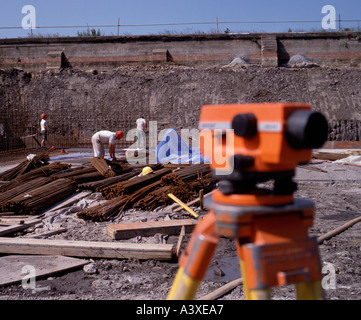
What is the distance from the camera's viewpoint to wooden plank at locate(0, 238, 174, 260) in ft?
15.3

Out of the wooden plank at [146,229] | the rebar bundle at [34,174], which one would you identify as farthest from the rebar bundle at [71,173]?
the wooden plank at [146,229]

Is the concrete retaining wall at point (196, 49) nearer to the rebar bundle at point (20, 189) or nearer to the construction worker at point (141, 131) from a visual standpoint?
the construction worker at point (141, 131)

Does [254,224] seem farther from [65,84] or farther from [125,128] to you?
[65,84]

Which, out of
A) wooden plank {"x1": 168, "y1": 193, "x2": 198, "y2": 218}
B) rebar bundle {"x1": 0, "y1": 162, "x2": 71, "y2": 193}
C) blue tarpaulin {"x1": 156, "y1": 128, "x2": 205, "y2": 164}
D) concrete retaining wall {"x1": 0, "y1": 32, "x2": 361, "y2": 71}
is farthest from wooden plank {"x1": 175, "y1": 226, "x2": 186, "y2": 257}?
concrete retaining wall {"x1": 0, "y1": 32, "x2": 361, "y2": 71}

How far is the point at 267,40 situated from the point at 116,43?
10.6 m

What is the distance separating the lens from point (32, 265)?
15.1 ft

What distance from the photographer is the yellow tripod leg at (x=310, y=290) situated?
5.11 feet

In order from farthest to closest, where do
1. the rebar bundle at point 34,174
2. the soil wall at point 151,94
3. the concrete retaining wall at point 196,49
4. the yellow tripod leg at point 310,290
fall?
the concrete retaining wall at point 196,49 → the soil wall at point 151,94 → the rebar bundle at point 34,174 → the yellow tripod leg at point 310,290

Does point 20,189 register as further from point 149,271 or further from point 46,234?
point 149,271

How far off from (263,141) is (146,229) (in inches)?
173

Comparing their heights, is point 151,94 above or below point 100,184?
above

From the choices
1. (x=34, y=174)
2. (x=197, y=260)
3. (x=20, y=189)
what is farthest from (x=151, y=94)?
(x=197, y=260)

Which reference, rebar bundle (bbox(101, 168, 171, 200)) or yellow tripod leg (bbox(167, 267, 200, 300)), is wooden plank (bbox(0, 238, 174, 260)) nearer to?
rebar bundle (bbox(101, 168, 171, 200))
